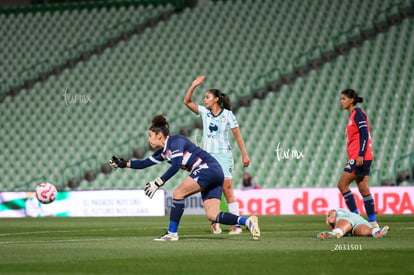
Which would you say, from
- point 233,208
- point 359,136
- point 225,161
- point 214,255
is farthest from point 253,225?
point 359,136

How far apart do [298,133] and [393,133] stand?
116 inches

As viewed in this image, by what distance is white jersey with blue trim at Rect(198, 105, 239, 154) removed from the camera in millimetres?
12656

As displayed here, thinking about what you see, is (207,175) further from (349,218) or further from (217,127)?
(217,127)

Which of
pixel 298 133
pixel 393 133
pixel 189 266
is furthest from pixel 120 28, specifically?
pixel 189 266

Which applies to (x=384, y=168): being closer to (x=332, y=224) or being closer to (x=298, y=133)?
(x=298, y=133)

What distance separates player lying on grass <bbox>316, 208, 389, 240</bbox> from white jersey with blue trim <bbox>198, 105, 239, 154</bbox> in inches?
108

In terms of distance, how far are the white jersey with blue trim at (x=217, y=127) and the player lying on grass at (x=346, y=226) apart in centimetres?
275

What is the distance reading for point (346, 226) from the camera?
10.4 meters

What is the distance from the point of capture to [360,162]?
12070 millimetres

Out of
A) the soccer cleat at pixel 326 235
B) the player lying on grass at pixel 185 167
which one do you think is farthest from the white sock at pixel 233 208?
the soccer cleat at pixel 326 235

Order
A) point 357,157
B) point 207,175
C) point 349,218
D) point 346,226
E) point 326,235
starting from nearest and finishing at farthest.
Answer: point 326,235
point 207,175
point 346,226
point 349,218
point 357,157

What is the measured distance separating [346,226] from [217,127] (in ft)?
10.2

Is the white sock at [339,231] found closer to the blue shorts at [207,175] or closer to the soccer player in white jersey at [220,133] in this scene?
the blue shorts at [207,175]

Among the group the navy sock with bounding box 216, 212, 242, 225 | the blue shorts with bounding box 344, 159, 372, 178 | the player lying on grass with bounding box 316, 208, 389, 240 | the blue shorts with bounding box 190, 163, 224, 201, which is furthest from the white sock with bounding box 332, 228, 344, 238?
the blue shorts with bounding box 344, 159, 372, 178
